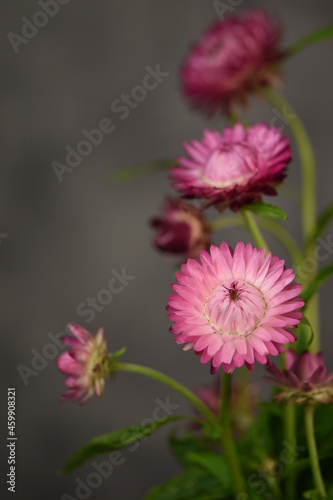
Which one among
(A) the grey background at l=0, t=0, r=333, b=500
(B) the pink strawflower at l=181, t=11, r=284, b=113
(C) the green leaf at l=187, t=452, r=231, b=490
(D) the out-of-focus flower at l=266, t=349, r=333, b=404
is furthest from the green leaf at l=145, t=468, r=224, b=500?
(A) the grey background at l=0, t=0, r=333, b=500

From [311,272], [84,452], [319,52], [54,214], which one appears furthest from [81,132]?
[84,452]

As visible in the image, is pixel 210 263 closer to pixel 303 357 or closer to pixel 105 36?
pixel 303 357

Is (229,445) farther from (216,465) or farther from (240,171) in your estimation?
(240,171)

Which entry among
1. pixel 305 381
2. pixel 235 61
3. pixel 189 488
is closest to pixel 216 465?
pixel 189 488

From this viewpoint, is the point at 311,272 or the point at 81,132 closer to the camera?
the point at 311,272

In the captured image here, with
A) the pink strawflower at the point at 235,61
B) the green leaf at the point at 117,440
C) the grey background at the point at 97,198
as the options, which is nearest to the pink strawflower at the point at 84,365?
the green leaf at the point at 117,440

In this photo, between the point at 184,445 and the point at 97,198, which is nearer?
the point at 184,445

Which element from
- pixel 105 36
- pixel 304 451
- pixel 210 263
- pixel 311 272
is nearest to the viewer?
pixel 210 263
